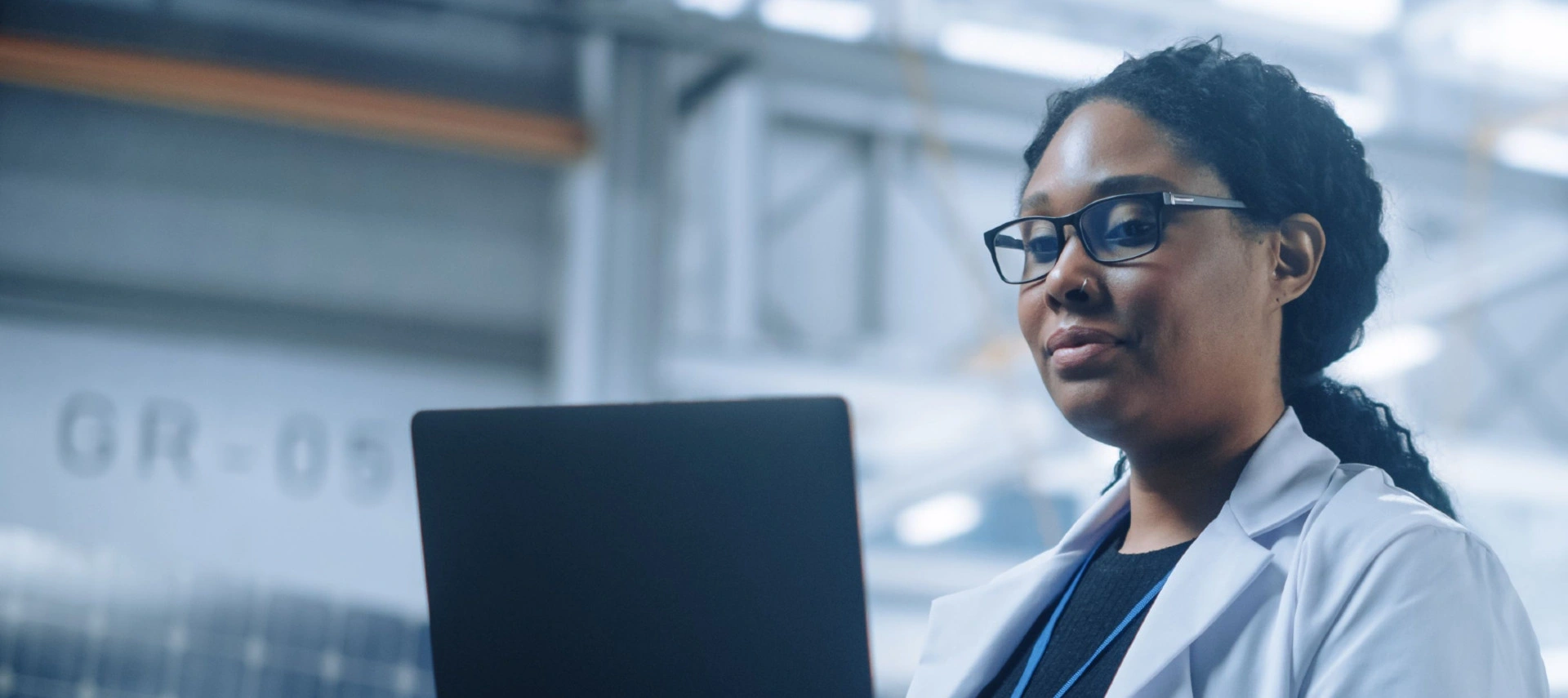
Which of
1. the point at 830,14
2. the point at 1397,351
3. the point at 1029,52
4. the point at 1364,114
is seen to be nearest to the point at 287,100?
the point at 830,14

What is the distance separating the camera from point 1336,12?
428cm

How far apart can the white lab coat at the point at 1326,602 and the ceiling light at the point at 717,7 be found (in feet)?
8.81

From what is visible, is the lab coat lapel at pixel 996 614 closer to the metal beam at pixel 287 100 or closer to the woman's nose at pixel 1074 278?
the woman's nose at pixel 1074 278

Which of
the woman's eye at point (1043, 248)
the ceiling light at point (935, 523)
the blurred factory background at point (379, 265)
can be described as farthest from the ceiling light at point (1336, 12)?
the woman's eye at point (1043, 248)

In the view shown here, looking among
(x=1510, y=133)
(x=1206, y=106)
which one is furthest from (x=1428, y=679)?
(x=1510, y=133)

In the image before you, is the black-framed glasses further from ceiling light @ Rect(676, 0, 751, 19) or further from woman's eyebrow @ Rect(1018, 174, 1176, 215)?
ceiling light @ Rect(676, 0, 751, 19)

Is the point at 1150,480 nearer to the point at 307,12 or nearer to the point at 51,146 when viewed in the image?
the point at 307,12

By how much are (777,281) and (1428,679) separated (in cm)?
367

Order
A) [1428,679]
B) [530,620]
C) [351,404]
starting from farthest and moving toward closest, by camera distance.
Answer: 1. [351,404]
2. [530,620]
3. [1428,679]

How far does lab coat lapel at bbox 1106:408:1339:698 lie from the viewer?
2.87ft

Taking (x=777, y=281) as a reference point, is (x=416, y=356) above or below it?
below

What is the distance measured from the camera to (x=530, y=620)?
33.6 inches

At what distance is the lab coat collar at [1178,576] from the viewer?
0.88 metres

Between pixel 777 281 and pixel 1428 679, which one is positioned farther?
pixel 777 281
